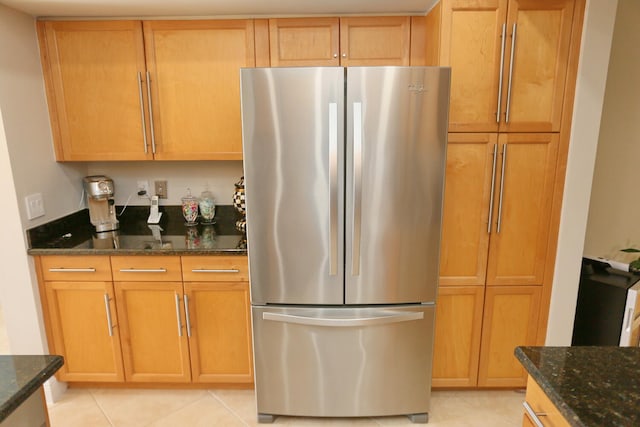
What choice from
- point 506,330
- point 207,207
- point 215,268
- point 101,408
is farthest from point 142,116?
point 506,330

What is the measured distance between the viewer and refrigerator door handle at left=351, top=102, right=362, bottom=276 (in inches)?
66.4

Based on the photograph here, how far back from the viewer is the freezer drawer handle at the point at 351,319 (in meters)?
1.85

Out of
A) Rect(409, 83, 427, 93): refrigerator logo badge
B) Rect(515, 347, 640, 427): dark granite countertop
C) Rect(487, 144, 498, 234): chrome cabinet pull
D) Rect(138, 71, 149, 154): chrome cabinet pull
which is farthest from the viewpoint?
Rect(138, 71, 149, 154): chrome cabinet pull

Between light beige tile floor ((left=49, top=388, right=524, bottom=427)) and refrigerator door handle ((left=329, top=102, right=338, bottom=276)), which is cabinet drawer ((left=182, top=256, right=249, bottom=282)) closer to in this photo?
refrigerator door handle ((left=329, top=102, right=338, bottom=276))

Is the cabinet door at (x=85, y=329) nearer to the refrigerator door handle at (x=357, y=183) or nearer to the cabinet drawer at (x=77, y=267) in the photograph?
the cabinet drawer at (x=77, y=267)

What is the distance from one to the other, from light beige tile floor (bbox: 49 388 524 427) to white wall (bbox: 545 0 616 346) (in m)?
0.51

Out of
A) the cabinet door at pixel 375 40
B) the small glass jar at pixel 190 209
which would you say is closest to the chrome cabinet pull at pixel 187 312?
the small glass jar at pixel 190 209

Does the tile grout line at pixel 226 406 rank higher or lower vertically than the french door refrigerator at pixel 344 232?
lower

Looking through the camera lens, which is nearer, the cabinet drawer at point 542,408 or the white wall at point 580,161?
the cabinet drawer at point 542,408

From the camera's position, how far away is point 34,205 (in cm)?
211

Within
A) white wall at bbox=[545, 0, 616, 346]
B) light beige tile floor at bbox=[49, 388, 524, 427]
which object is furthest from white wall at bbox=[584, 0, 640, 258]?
light beige tile floor at bbox=[49, 388, 524, 427]

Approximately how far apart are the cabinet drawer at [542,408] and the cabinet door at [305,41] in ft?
5.89

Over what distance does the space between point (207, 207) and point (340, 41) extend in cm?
131

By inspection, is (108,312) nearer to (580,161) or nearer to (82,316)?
(82,316)
